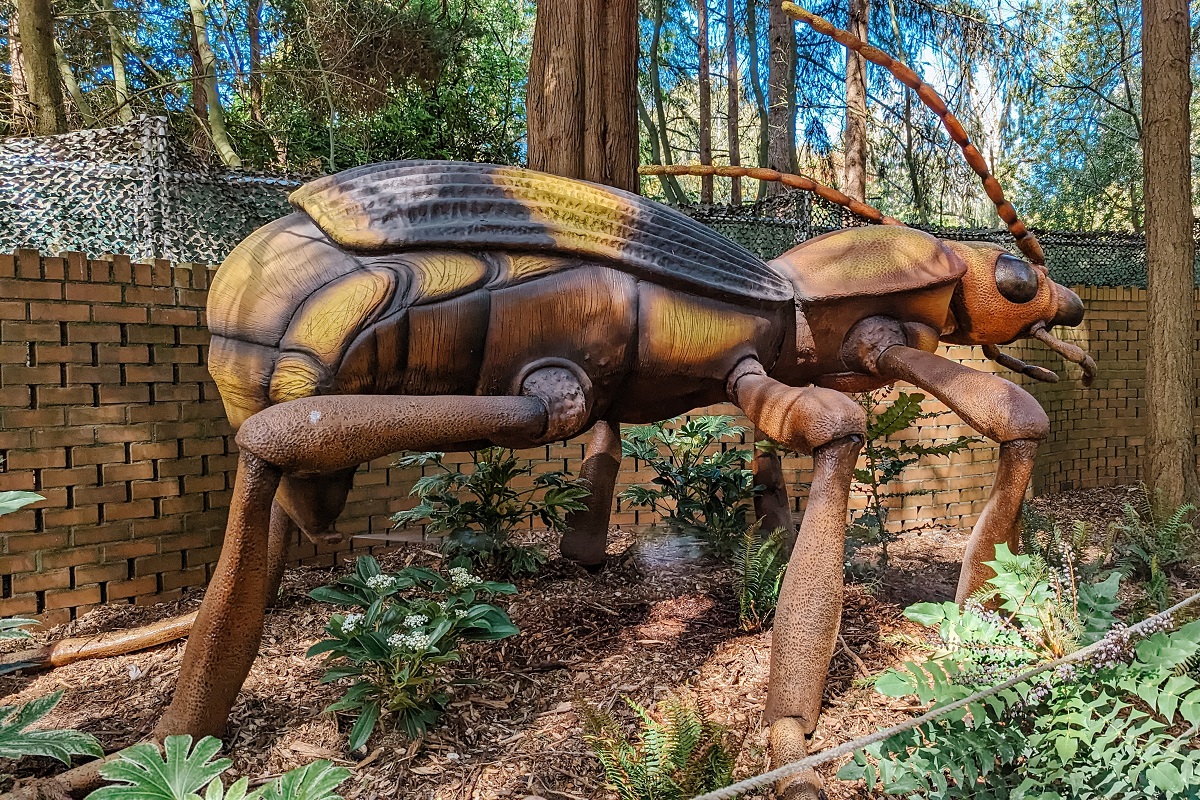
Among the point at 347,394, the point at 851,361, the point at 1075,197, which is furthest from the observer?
the point at 1075,197

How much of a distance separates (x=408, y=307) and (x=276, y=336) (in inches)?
13.4

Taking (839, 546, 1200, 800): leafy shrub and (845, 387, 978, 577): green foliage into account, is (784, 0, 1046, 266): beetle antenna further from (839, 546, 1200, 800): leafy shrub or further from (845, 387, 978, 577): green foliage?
(839, 546, 1200, 800): leafy shrub

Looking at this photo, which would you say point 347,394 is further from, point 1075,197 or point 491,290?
point 1075,197

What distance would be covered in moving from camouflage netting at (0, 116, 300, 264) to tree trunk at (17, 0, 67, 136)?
1808 millimetres

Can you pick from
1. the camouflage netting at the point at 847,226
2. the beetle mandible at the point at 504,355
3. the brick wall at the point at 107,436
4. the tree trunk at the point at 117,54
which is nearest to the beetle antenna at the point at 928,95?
the beetle mandible at the point at 504,355

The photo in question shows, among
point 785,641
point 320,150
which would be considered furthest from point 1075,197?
point 785,641

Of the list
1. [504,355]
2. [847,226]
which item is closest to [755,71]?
[847,226]

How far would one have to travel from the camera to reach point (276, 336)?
1.83m

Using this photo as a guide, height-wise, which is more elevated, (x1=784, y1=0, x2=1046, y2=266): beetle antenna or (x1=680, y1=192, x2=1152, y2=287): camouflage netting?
(x1=680, y1=192, x2=1152, y2=287): camouflage netting

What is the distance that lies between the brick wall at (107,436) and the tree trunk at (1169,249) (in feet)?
17.2

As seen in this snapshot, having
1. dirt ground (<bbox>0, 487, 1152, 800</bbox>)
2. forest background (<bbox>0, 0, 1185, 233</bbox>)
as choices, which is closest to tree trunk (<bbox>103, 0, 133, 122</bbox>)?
forest background (<bbox>0, 0, 1185, 233</bbox>)

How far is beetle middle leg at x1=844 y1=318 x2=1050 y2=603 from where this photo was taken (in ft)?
7.12

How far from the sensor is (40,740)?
5.09 ft

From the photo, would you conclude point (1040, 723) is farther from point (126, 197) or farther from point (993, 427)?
point (126, 197)
